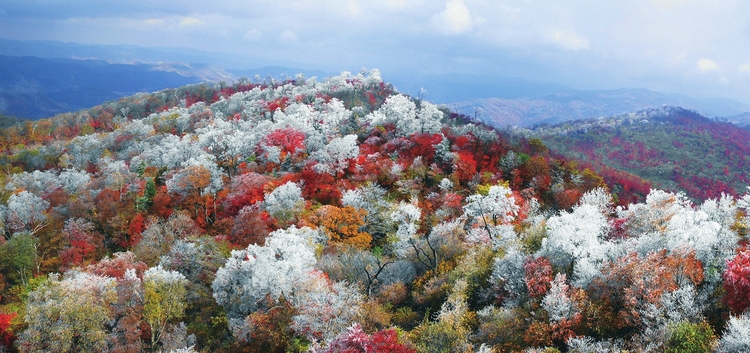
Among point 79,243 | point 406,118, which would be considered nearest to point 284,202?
point 79,243

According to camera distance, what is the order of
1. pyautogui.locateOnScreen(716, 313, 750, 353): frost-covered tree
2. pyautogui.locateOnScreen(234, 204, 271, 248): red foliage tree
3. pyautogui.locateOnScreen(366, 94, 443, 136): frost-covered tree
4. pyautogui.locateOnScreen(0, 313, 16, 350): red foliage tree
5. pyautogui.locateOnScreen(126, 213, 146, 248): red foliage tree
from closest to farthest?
pyautogui.locateOnScreen(716, 313, 750, 353): frost-covered tree, pyautogui.locateOnScreen(0, 313, 16, 350): red foliage tree, pyautogui.locateOnScreen(234, 204, 271, 248): red foliage tree, pyautogui.locateOnScreen(126, 213, 146, 248): red foliage tree, pyautogui.locateOnScreen(366, 94, 443, 136): frost-covered tree

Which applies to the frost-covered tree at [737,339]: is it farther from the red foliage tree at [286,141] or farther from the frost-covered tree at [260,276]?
the red foliage tree at [286,141]

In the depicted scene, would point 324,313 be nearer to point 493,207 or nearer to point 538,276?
point 538,276

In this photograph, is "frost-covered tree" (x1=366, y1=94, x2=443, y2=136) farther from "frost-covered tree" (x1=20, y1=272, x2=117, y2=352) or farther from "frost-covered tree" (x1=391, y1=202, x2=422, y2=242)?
"frost-covered tree" (x1=20, y1=272, x2=117, y2=352)

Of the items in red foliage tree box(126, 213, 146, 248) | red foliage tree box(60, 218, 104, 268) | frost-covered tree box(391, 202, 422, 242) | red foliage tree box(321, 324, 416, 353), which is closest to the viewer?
red foliage tree box(321, 324, 416, 353)

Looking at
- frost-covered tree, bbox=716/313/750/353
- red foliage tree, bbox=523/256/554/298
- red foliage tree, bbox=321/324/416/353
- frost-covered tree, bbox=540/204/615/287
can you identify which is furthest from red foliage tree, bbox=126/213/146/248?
frost-covered tree, bbox=716/313/750/353

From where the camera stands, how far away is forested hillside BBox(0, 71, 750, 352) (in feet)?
101

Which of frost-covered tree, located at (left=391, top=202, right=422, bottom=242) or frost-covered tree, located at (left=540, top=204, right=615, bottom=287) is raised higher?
frost-covered tree, located at (left=540, top=204, right=615, bottom=287)

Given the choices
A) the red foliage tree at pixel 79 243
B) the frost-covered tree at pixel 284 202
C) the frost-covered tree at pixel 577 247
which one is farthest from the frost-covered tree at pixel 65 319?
the frost-covered tree at pixel 577 247

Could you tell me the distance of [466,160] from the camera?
72.6 meters

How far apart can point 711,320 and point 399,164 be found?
4846 cm

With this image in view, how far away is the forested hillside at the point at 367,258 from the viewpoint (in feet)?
101

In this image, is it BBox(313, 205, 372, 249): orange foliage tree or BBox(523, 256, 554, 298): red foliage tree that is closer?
BBox(523, 256, 554, 298): red foliage tree

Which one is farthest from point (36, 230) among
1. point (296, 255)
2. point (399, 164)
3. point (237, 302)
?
point (399, 164)
